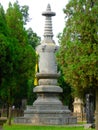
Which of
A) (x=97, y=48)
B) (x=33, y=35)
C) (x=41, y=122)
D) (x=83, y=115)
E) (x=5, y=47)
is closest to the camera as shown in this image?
(x=97, y=48)

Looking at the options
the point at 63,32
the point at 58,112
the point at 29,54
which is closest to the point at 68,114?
the point at 58,112

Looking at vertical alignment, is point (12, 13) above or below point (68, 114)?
above

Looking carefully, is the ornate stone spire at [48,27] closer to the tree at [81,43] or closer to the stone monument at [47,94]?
the stone monument at [47,94]

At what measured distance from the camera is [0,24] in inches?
1257

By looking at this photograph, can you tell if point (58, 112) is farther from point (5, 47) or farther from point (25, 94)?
point (25, 94)

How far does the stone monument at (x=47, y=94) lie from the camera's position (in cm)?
4378

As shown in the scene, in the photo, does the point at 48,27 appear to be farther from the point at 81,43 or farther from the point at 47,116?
the point at 81,43

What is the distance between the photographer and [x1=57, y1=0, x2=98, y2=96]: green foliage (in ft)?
85.8

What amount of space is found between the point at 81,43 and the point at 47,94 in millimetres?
19825

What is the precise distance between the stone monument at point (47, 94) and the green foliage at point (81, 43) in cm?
1604

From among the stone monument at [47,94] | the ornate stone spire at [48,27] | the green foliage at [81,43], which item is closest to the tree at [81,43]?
the green foliage at [81,43]

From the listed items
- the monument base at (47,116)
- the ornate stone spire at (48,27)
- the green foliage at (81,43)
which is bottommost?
the monument base at (47,116)

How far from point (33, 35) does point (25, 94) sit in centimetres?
869

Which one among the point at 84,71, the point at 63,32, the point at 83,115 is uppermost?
the point at 63,32
